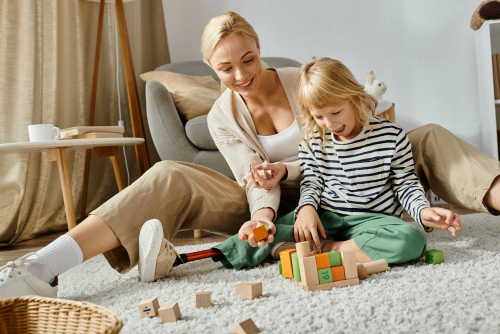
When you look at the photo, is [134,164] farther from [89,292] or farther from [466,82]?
[466,82]

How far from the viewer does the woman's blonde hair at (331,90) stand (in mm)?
980

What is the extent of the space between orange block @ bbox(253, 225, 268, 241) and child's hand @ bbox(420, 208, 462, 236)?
0.35 m

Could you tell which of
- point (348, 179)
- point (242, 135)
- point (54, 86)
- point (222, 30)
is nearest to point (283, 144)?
point (242, 135)

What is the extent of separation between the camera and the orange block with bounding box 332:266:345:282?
0.79 meters

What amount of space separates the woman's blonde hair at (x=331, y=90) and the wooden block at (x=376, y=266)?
0.35 m

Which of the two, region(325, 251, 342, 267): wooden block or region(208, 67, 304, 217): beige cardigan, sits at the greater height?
region(208, 67, 304, 217): beige cardigan

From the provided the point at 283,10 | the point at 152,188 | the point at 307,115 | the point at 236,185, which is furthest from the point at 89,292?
the point at 283,10

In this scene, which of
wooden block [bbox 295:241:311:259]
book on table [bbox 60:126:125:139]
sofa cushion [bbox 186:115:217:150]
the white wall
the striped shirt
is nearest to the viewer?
wooden block [bbox 295:241:311:259]

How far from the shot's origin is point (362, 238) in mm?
951

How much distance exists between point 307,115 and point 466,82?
1.70 meters

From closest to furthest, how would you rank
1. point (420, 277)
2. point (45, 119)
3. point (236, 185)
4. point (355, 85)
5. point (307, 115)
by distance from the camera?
point (420, 277) → point (355, 85) → point (307, 115) → point (236, 185) → point (45, 119)

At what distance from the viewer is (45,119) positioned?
1.92m

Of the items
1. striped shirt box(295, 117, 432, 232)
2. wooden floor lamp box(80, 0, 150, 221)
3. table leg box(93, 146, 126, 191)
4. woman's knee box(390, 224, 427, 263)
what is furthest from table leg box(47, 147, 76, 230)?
A: woman's knee box(390, 224, 427, 263)

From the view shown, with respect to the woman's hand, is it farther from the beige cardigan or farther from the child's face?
the child's face
